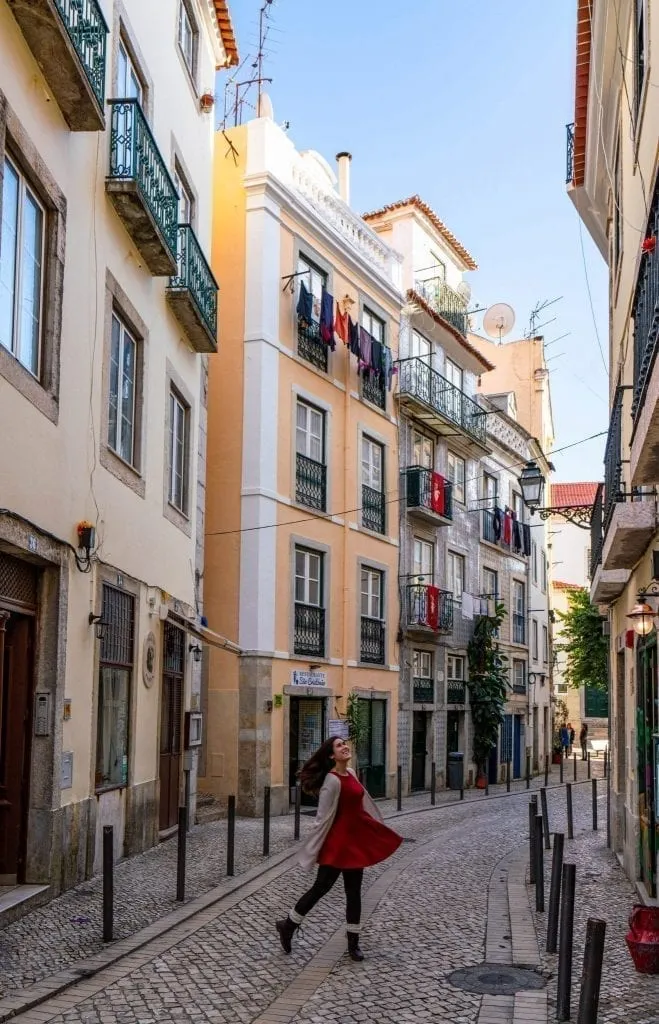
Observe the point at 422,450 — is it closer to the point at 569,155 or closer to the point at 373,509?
the point at 373,509

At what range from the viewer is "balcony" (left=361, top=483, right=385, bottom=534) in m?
24.2

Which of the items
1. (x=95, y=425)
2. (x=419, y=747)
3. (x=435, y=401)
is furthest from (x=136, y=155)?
(x=419, y=747)

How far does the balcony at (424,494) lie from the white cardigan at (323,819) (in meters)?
18.3

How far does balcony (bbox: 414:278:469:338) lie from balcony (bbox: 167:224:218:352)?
13383 mm

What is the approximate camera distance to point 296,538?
21.3m

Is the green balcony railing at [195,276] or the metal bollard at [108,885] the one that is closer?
the metal bollard at [108,885]

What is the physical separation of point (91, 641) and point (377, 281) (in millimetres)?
15824

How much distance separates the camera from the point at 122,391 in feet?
40.6

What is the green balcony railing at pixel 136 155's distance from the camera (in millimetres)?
11523

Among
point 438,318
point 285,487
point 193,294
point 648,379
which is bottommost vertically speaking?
point 648,379

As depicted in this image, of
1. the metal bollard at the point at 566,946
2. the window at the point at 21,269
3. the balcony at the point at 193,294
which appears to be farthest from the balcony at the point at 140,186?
the metal bollard at the point at 566,946

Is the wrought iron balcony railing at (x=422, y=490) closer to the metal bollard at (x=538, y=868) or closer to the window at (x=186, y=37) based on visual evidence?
the window at (x=186, y=37)

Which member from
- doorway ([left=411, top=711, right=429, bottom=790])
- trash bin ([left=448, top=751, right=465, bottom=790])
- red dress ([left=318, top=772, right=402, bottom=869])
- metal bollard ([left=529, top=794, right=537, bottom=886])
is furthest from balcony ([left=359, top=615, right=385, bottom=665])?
red dress ([left=318, top=772, right=402, bottom=869])

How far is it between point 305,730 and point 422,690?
593 cm
